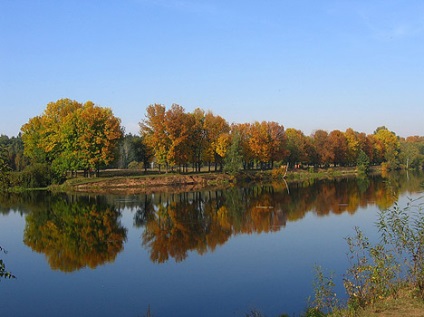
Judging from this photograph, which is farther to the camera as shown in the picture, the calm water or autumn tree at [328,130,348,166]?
autumn tree at [328,130,348,166]

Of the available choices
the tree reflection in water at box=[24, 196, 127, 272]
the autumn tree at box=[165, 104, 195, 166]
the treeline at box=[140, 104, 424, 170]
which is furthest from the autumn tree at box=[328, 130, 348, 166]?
the tree reflection in water at box=[24, 196, 127, 272]

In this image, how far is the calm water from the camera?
1352cm

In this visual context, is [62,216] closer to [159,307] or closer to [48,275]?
[48,275]

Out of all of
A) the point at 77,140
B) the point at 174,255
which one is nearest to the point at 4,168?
the point at 174,255

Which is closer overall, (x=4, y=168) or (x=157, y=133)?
A: (x=4, y=168)

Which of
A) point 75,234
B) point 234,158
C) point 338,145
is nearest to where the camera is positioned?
point 75,234

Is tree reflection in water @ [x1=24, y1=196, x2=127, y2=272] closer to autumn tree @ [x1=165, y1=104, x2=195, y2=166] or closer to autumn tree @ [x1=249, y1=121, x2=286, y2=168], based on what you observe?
autumn tree @ [x1=165, y1=104, x2=195, y2=166]

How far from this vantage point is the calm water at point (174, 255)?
44.3 feet

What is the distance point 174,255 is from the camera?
19406mm

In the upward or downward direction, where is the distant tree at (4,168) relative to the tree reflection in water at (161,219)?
upward

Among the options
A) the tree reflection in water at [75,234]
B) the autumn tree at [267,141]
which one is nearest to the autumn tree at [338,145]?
the autumn tree at [267,141]

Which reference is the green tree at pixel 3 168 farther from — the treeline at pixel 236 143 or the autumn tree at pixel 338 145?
the autumn tree at pixel 338 145

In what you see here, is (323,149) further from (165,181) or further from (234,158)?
(165,181)

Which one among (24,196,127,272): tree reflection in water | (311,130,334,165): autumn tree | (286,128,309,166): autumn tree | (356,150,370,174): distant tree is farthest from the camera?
(311,130,334,165): autumn tree
